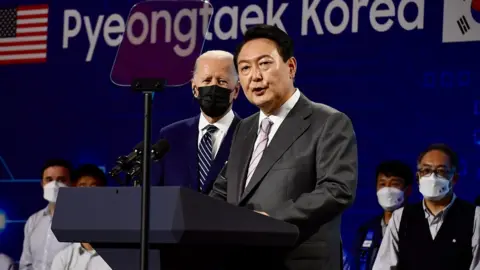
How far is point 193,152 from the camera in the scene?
3.95 m

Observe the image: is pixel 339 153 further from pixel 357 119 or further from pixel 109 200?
pixel 357 119

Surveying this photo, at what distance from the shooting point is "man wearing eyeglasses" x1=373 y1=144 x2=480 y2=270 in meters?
4.89

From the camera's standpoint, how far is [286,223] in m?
2.29

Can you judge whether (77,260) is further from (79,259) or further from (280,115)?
(280,115)

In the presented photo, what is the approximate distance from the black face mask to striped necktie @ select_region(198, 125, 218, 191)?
13cm

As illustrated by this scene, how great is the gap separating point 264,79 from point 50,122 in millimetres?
4388

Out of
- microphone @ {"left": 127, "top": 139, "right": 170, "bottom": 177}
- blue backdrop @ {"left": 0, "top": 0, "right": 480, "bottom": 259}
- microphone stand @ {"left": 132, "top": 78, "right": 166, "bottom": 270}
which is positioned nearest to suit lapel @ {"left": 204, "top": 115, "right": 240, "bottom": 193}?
microphone @ {"left": 127, "top": 139, "right": 170, "bottom": 177}

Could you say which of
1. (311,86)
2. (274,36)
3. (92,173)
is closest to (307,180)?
(274,36)

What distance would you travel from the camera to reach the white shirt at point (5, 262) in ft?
21.2

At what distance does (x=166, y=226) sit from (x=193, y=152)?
1868 millimetres

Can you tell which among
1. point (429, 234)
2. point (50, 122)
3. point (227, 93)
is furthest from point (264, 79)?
point (50, 122)

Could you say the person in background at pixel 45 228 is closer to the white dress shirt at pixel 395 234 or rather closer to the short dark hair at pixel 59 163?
the short dark hair at pixel 59 163

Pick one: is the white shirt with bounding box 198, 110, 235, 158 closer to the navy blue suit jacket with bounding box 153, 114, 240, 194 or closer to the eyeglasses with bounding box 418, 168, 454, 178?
the navy blue suit jacket with bounding box 153, 114, 240, 194

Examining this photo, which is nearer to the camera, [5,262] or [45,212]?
[45,212]
